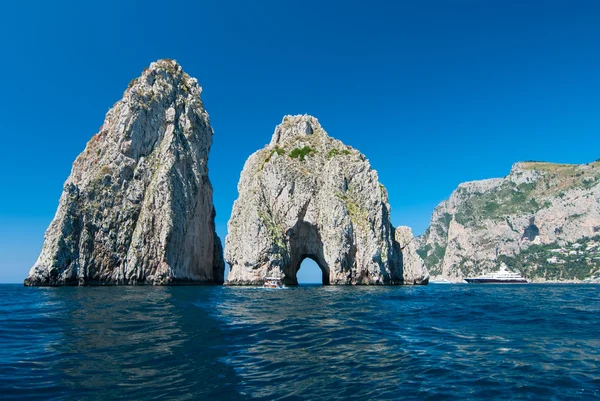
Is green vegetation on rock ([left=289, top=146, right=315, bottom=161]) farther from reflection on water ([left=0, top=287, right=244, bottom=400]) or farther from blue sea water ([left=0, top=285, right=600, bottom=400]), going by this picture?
reflection on water ([left=0, top=287, right=244, bottom=400])

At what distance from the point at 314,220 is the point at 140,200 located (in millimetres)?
39673

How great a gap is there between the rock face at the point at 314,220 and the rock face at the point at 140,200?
1145 cm

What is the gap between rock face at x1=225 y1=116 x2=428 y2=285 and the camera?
80.9 meters

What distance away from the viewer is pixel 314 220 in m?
86.8

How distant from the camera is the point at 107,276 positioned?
259ft

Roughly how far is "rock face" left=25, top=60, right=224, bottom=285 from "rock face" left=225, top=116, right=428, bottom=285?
11446 millimetres

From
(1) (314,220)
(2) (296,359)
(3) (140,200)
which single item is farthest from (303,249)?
(2) (296,359)

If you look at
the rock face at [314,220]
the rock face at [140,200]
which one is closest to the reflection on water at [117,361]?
the rock face at [314,220]

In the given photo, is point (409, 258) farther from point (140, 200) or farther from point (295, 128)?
point (140, 200)

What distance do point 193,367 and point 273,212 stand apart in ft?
253

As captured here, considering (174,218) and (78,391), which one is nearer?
(78,391)

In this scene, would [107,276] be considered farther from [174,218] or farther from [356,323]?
[356,323]

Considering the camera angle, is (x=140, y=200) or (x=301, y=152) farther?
(x=301, y=152)

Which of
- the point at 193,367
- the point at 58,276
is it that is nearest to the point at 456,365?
the point at 193,367
